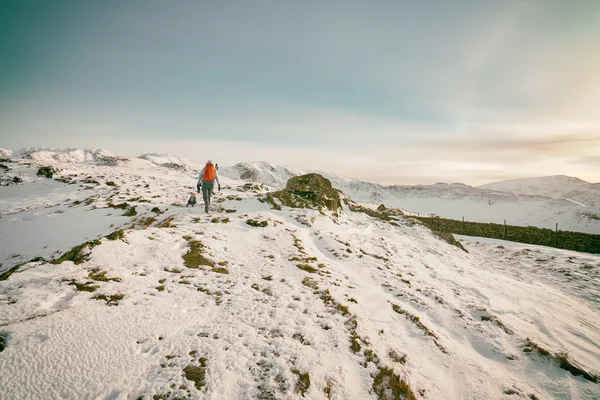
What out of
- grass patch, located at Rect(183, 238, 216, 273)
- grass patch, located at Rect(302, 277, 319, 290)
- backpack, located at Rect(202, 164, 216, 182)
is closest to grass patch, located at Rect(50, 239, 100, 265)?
grass patch, located at Rect(183, 238, 216, 273)

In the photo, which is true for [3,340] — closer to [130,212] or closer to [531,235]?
[130,212]

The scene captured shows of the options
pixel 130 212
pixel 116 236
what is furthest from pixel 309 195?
pixel 116 236

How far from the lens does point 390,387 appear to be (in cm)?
479

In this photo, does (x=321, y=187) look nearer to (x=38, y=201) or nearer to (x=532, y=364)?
(x=532, y=364)

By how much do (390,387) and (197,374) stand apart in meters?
3.73

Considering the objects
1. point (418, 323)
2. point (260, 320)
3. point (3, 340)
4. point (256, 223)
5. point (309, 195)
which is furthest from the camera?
point (309, 195)

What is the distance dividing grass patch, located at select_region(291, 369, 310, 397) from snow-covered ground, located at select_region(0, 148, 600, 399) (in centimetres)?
2

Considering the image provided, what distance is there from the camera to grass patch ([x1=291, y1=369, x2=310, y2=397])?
4293 millimetres

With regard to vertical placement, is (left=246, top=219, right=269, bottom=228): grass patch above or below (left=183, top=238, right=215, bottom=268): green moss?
above

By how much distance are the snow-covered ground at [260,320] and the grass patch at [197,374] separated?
2cm

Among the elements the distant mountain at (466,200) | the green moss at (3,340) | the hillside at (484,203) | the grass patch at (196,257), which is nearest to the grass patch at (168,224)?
the grass patch at (196,257)

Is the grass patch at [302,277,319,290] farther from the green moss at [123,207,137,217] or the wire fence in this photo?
the wire fence

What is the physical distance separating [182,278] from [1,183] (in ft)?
112

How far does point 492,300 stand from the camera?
11.2 meters
